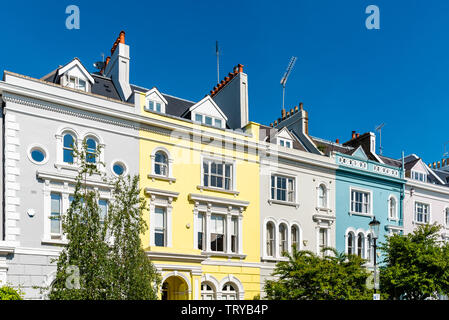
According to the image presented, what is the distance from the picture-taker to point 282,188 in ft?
102

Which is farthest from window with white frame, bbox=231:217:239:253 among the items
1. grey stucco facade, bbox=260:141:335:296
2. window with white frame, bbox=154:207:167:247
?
window with white frame, bbox=154:207:167:247

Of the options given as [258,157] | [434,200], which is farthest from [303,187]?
[434,200]

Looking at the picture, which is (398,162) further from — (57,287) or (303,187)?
(57,287)

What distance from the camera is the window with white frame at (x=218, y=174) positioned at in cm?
2823

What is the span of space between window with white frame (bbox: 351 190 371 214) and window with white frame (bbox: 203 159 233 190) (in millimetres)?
9750

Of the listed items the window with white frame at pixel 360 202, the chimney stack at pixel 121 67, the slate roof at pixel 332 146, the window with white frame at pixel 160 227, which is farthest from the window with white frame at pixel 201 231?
the slate roof at pixel 332 146

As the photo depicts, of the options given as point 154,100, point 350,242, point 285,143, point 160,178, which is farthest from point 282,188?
point 154,100

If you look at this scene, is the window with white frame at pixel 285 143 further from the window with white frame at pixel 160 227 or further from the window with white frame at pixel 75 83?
the window with white frame at pixel 75 83

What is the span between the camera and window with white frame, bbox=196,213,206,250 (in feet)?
89.5

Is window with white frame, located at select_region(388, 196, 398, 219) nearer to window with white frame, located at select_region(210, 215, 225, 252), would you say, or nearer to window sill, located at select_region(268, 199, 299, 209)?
window sill, located at select_region(268, 199, 299, 209)

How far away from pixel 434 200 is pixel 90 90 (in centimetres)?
2728

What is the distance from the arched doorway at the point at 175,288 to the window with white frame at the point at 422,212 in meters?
20.3

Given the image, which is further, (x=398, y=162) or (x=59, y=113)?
(x=398, y=162)
